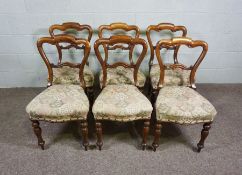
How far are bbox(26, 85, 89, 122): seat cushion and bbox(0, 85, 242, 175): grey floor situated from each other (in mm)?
357

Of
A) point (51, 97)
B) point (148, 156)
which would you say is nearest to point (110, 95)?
point (51, 97)

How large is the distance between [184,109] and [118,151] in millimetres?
Result: 642

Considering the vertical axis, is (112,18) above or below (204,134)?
above

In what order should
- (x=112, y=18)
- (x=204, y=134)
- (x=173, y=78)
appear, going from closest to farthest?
(x=204, y=134)
(x=173, y=78)
(x=112, y=18)

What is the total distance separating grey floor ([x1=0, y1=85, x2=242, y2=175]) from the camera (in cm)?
162

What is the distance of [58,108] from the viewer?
1545 millimetres

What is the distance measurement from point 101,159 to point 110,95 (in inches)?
20.2

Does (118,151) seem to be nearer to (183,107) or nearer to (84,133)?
(84,133)

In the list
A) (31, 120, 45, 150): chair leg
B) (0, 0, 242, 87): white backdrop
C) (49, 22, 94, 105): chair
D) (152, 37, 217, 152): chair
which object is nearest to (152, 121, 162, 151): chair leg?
(152, 37, 217, 152): chair

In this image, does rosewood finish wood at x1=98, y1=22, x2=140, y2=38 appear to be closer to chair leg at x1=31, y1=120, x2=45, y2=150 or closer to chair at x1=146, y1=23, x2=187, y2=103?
chair at x1=146, y1=23, x2=187, y2=103

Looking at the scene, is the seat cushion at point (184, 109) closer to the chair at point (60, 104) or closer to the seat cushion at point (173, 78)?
the seat cushion at point (173, 78)

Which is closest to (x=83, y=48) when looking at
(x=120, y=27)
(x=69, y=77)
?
(x=69, y=77)

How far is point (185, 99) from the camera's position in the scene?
1646mm

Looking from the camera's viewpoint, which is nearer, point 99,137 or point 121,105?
point 121,105
